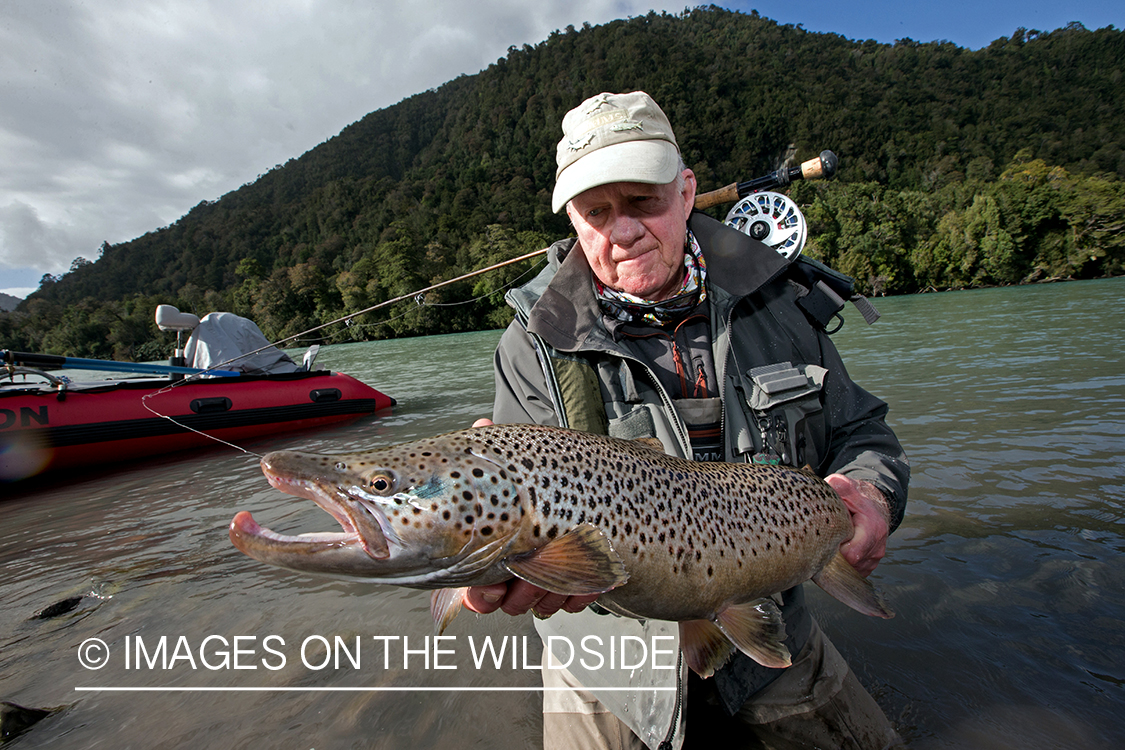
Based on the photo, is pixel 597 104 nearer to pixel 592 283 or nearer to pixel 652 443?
pixel 592 283

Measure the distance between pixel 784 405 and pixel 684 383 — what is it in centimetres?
45

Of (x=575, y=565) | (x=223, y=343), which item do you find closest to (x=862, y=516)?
(x=575, y=565)

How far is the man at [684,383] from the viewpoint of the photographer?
2377 mm

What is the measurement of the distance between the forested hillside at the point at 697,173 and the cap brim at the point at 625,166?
111ft

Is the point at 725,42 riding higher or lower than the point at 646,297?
higher

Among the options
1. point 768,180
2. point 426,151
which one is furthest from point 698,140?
point 768,180

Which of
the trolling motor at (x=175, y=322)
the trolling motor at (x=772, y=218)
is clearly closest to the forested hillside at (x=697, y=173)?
the trolling motor at (x=175, y=322)

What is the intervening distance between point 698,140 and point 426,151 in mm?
79485

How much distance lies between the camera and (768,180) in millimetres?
4016

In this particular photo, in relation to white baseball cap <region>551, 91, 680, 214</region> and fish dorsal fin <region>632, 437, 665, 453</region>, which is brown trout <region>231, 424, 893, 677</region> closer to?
fish dorsal fin <region>632, 437, 665, 453</region>

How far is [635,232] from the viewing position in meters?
2.58

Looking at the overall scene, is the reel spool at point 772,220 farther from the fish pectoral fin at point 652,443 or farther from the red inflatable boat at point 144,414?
the red inflatable boat at point 144,414

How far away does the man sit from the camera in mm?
2377

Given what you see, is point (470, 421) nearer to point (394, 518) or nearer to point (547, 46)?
point (394, 518)
